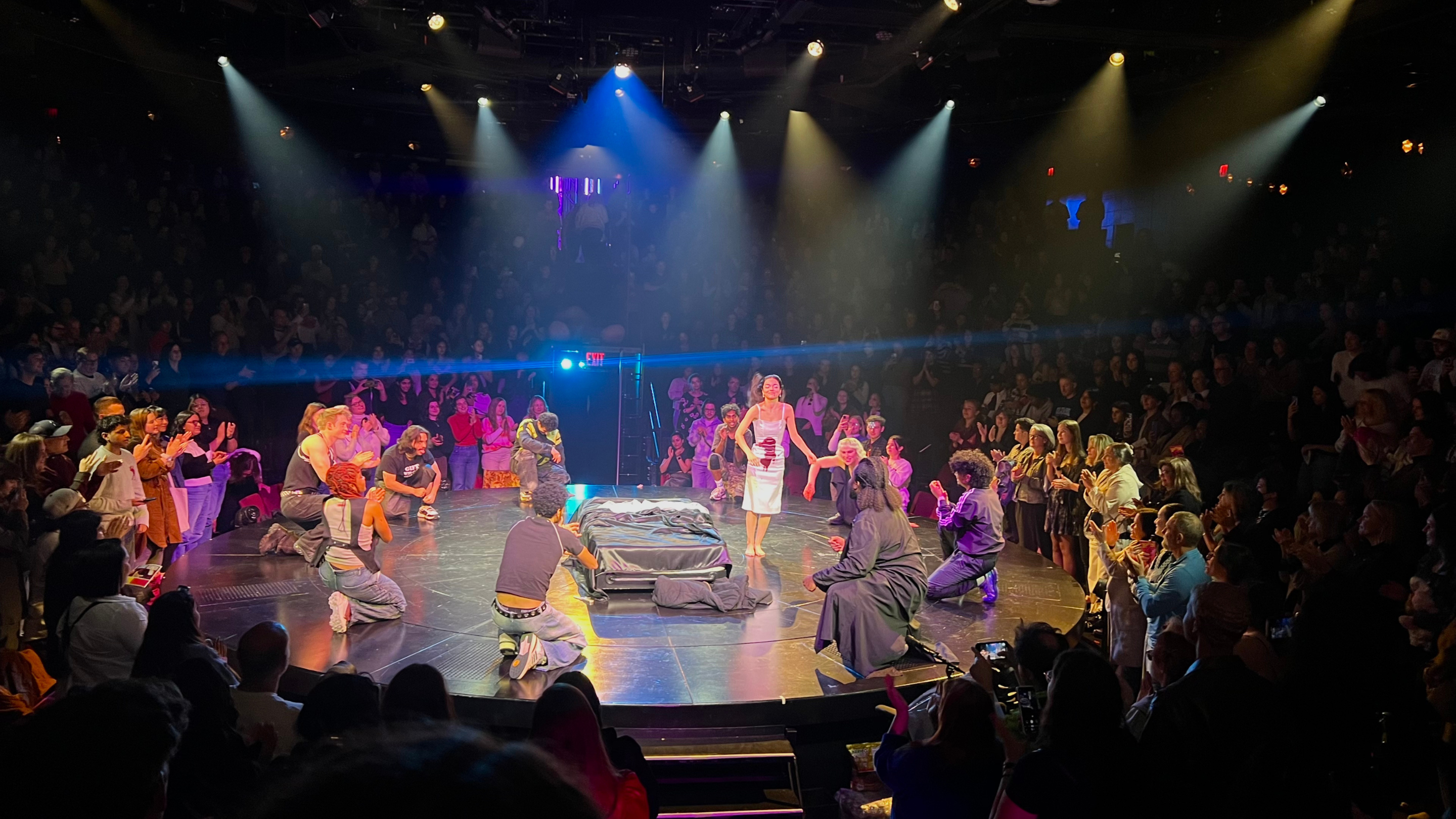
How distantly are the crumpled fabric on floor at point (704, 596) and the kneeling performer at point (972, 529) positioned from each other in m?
1.46

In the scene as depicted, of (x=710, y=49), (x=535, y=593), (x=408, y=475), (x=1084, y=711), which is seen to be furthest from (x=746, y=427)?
(x=1084, y=711)

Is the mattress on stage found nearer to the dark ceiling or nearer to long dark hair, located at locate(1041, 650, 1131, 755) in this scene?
long dark hair, located at locate(1041, 650, 1131, 755)

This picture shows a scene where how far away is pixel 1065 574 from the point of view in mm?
8383

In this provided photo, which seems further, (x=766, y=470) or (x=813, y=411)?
(x=813, y=411)

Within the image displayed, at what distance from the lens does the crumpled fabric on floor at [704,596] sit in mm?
7141

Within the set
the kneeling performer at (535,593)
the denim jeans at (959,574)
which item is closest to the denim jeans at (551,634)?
the kneeling performer at (535,593)

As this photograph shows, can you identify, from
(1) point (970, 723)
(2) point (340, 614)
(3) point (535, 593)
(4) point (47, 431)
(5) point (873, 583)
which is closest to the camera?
(1) point (970, 723)

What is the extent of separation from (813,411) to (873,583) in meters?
7.74

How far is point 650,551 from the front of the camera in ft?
24.5

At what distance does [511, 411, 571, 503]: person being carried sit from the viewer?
9.12 meters

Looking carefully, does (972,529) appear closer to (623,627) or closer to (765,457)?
(765,457)

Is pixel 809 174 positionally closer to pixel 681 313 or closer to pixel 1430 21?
pixel 681 313

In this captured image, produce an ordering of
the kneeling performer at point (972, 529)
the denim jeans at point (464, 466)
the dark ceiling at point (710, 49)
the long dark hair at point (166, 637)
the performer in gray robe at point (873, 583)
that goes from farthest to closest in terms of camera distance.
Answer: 1. the denim jeans at point (464, 466)
2. the dark ceiling at point (710, 49)
3. the kneeling performer at point (972, 529)
4. the performer in gray robe at point (873, 583)
5. the long dark hair at point (166, 637)

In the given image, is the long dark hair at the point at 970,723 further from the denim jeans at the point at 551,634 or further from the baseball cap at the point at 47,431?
the baseball cap at the point at 47,431
